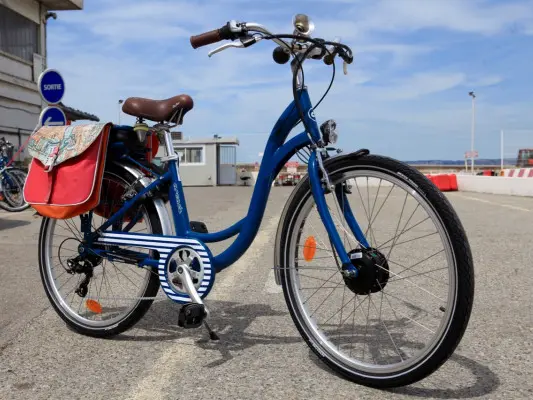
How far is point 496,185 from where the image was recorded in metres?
22.9

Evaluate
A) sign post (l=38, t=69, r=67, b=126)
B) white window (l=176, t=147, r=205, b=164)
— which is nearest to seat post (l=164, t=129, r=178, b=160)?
sign post (l=38, t=69, r=67, b=126)

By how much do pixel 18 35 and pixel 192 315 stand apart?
64.0ft

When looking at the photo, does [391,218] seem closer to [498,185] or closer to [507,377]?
[507,377]

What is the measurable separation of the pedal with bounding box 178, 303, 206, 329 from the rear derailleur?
87cm

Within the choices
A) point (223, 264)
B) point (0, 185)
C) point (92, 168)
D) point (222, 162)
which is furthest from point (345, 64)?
point (222, 162)

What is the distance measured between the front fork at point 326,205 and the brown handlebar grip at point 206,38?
74 centimetres

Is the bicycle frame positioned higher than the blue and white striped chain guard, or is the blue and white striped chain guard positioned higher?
the bicycle frame

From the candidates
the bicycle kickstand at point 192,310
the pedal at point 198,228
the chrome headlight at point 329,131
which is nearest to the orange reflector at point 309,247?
the chrome headlight at point 329,131

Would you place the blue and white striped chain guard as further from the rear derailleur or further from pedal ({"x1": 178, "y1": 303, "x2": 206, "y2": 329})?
the rear derailleur

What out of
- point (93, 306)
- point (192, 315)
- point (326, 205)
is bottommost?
point (93, 306)

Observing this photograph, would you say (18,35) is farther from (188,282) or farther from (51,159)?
(188,282)

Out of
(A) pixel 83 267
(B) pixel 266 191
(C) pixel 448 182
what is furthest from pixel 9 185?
(C) pixel 448 182

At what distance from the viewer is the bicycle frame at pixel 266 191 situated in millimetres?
2615

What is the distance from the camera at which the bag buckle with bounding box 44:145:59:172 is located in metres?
3.22
